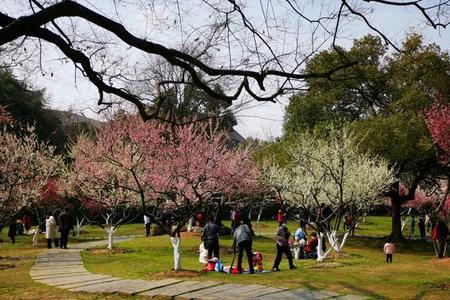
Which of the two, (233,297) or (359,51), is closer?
(233,297)

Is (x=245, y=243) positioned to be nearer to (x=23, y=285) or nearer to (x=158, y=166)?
(x=23, y=285)

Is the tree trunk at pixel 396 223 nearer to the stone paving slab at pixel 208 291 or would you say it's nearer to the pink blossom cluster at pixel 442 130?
the pink blossom cluster at pixel 442 130

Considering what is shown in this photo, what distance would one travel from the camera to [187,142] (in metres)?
18.8

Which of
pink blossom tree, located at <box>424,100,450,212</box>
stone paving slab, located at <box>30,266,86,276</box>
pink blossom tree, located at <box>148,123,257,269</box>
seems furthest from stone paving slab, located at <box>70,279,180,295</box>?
pink blossom tree, located at <box>424,100,450,212</box>

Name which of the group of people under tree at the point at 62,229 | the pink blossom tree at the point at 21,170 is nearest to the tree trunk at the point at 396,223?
the group of people under tree at the point at 62,229

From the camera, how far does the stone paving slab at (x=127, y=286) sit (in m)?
9.41

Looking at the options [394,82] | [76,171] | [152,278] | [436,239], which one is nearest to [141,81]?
[152,278]

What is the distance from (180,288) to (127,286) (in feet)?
3.72

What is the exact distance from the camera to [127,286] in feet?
32.4

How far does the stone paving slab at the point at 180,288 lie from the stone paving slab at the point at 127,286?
0.24 metres

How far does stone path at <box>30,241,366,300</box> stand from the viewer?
8520 millimetres

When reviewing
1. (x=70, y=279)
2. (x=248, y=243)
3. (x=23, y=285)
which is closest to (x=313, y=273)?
(x=248, y=243)

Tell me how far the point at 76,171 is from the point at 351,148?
13.2 meters

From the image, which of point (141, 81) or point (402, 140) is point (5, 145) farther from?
point (141, 81)
